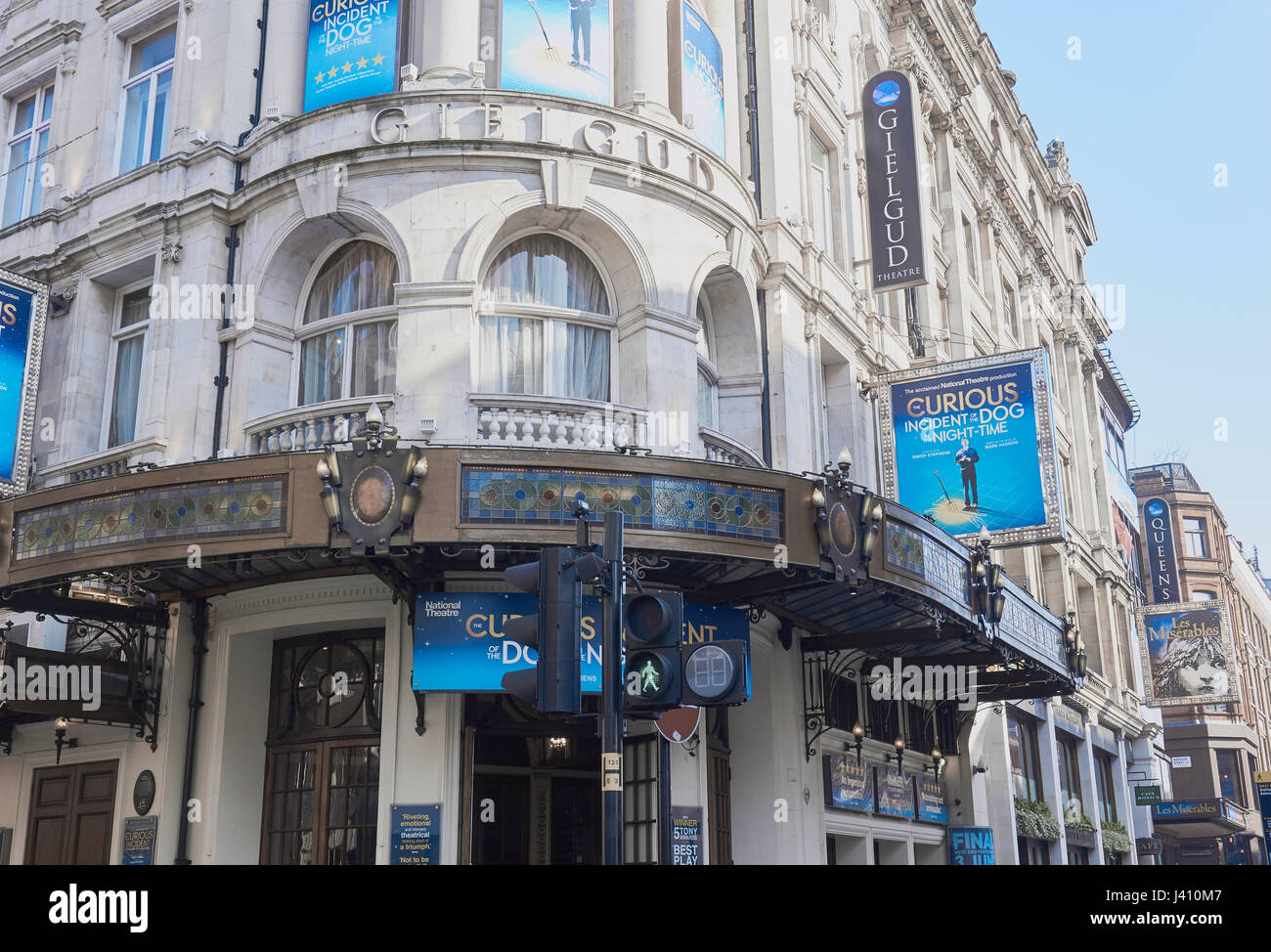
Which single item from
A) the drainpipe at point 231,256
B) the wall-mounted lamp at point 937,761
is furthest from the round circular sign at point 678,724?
the wall-mounted lamp at point 937,761

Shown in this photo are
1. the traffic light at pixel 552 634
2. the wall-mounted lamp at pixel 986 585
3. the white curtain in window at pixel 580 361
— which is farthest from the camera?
the wall-mounted lamp at pixel 986 585

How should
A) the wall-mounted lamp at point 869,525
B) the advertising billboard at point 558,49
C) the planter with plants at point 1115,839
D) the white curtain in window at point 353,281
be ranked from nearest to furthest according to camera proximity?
the wall-mounted lamp at point 869,525 < the white curtain in window at point 353,281 < the advertising billboard at point 558,49 < the planter with plants at point 1115,839

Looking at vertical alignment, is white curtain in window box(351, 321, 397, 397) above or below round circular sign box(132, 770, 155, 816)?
above

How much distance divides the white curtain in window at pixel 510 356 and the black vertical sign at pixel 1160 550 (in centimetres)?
4560

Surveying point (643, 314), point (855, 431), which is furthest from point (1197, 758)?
point (643, 314)

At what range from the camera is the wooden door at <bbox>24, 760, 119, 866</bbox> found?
16.7 meters

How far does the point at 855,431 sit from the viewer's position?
2289cm

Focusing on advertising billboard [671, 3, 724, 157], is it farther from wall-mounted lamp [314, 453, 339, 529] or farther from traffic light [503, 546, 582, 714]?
traffic light [503, 546, 582, 714]

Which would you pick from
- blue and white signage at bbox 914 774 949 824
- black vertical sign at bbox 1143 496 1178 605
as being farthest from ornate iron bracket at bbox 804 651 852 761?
black vertical sign at bbox 1143 496 1178 605

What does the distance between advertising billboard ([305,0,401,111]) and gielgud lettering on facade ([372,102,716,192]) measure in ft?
3.63

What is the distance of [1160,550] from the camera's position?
2260 inches

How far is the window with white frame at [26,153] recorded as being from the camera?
21.1 m

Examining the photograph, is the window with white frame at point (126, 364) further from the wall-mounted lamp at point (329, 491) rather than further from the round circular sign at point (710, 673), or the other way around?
the round circular sign at point (710, 673)

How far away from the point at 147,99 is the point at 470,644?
10958 mm
